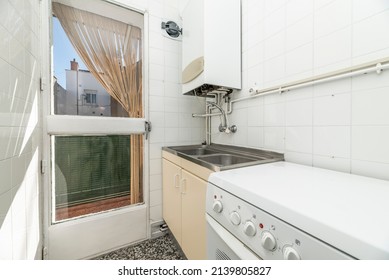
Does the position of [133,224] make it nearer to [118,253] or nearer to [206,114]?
[118,253]

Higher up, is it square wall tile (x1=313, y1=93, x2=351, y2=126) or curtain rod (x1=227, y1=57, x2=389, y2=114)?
→ curtain rod (x1=227, y1=57, x2=389, y2=114)

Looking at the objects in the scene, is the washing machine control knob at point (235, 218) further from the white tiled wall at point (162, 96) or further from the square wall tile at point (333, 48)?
the white tiled wall at point (162, 96)

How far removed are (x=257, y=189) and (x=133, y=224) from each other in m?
1.40

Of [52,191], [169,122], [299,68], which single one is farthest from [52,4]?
[299,68]

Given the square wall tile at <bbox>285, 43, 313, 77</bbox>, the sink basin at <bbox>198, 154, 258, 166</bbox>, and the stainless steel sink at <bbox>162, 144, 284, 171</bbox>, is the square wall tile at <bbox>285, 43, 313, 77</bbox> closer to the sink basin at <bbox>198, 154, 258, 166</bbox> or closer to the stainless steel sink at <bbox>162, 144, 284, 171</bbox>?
the stainless steel sink at <bbox>162, 144, 284, 171</bbox>

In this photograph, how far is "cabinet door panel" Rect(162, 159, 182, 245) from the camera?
1.34m

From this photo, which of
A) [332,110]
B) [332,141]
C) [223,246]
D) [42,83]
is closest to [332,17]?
[332,110]

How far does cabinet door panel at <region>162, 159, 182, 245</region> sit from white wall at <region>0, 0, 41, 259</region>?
88 centimetres

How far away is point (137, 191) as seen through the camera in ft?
5.51

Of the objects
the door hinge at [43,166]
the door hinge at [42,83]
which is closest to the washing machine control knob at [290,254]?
the door hinge at [43,166]

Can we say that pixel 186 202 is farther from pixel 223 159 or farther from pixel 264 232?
pixel 264 232

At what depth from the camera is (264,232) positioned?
494mm

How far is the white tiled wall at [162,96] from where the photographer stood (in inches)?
66.3

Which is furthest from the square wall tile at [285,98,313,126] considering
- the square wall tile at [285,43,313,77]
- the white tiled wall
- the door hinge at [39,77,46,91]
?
the door hinge at [39,77,46,91]
